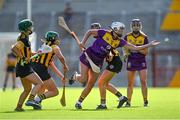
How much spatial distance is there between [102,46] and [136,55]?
5.42 ft

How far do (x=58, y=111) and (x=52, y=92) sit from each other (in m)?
1.29

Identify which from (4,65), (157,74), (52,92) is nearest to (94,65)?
(52,92)

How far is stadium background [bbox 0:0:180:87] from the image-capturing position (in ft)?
119

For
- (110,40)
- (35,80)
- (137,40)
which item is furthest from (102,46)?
(35,80)

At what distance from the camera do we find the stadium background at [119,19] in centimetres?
3634

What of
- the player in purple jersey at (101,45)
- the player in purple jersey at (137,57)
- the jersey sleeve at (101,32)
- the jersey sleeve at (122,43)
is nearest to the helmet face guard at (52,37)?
the player in purple jersey at (101,45)

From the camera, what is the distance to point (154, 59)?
1422 inches

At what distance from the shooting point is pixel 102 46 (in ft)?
51.2

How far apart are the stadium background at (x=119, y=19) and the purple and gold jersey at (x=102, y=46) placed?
1916 cm

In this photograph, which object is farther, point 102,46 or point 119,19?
point 119,19

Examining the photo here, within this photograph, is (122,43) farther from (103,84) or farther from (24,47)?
(24,47)

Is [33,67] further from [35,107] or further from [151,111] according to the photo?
[151,111]

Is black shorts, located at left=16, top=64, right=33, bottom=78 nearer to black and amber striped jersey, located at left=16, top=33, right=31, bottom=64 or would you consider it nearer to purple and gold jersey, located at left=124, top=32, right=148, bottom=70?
black and amber striped jersey, located at left=16, top=33, right=31, bottom=64

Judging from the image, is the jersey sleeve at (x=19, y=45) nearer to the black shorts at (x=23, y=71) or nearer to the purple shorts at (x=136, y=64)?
the black shorts at (x=23, y=71)
